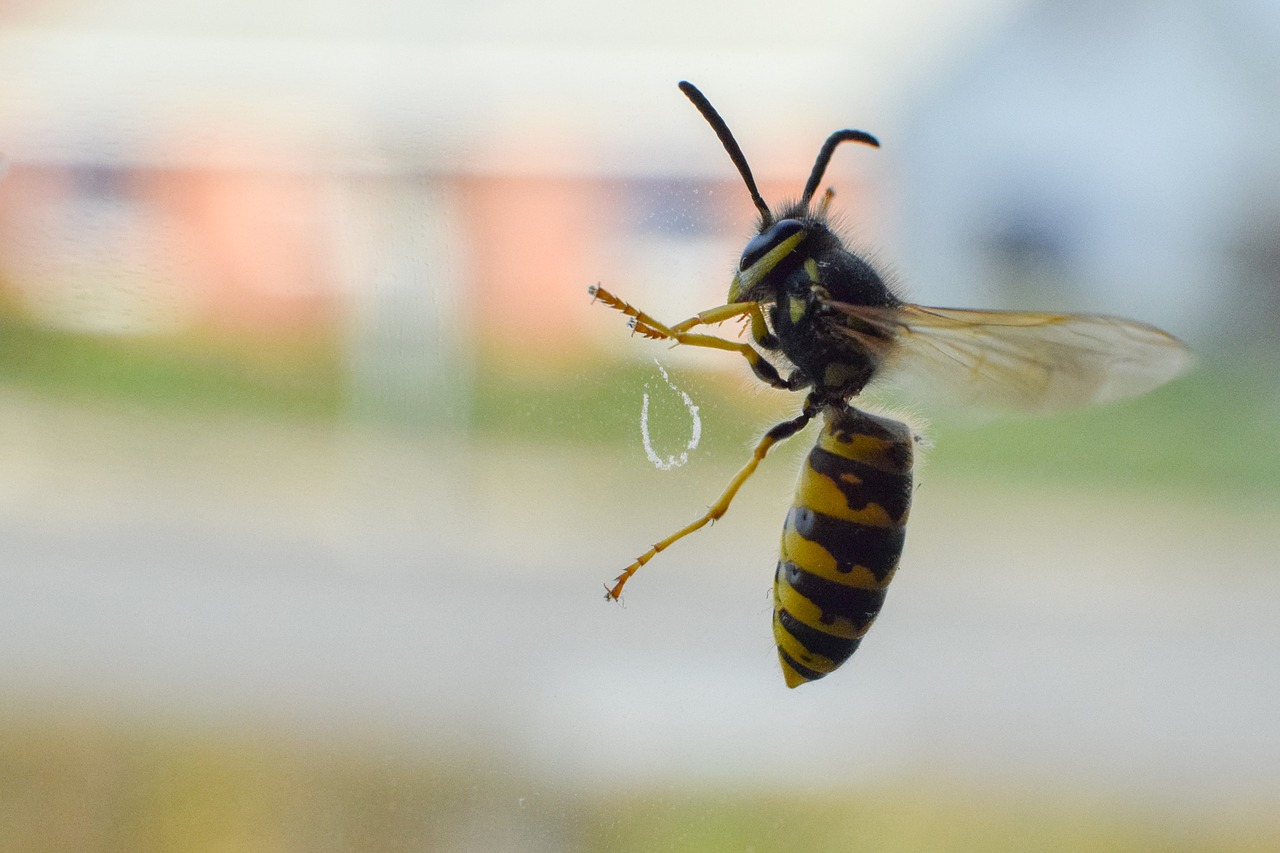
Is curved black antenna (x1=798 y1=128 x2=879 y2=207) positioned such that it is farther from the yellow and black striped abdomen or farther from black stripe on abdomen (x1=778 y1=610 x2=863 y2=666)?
black stripe on abdomen (x1=778 y1=610 x2=863 y2=666)

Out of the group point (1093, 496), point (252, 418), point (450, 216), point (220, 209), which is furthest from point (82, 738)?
point (1093, 496)

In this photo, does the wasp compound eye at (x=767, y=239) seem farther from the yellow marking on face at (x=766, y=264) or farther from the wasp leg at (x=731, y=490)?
the wasp leg at (x=731, y=490)

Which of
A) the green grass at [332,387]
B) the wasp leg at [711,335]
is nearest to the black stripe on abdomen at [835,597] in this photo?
the green grass at [332,387]

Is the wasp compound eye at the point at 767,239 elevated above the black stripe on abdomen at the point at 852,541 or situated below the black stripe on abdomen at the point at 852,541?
above

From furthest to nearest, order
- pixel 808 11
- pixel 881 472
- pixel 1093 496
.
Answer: pixel 1093 496
pixel 808 11
pixel 881 472

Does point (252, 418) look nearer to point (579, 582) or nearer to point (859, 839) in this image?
point (859, 839)

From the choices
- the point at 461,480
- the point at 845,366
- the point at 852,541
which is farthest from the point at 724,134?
the point at 461,480
